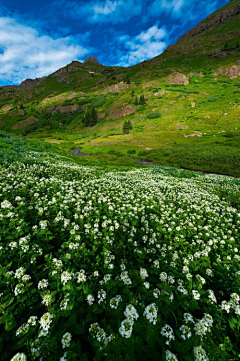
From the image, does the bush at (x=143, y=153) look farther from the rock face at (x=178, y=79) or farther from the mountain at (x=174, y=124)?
the rock face at (x=178, y=79)

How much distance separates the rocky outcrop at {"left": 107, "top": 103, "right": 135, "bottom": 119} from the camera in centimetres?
14350

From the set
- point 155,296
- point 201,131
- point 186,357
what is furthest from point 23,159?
point 201,131

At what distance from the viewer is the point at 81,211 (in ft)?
21.1

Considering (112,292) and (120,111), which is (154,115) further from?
(112,292)

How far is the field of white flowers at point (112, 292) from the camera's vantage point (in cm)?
236

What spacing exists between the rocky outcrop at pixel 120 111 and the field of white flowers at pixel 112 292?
506 ft

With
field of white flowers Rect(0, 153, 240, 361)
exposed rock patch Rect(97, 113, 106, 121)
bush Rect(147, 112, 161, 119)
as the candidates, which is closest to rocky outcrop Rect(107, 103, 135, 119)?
exposed rock patch Rect(97, 113, 106, 121)

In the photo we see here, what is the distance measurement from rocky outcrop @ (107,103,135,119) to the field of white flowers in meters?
154

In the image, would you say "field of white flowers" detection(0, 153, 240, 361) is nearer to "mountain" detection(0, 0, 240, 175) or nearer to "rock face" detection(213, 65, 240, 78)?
"mountain" detection(0, 0, 240, 175)

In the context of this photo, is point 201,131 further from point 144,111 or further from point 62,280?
point 62,280

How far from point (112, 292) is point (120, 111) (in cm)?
16206

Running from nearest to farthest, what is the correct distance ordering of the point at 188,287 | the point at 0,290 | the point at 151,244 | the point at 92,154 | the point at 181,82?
the point at 0,290 → the point at 188,287 → the point at 151,244 → the point at 92,154 → the point at 181,82

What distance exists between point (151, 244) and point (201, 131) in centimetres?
9923

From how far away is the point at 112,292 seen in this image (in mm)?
3229
